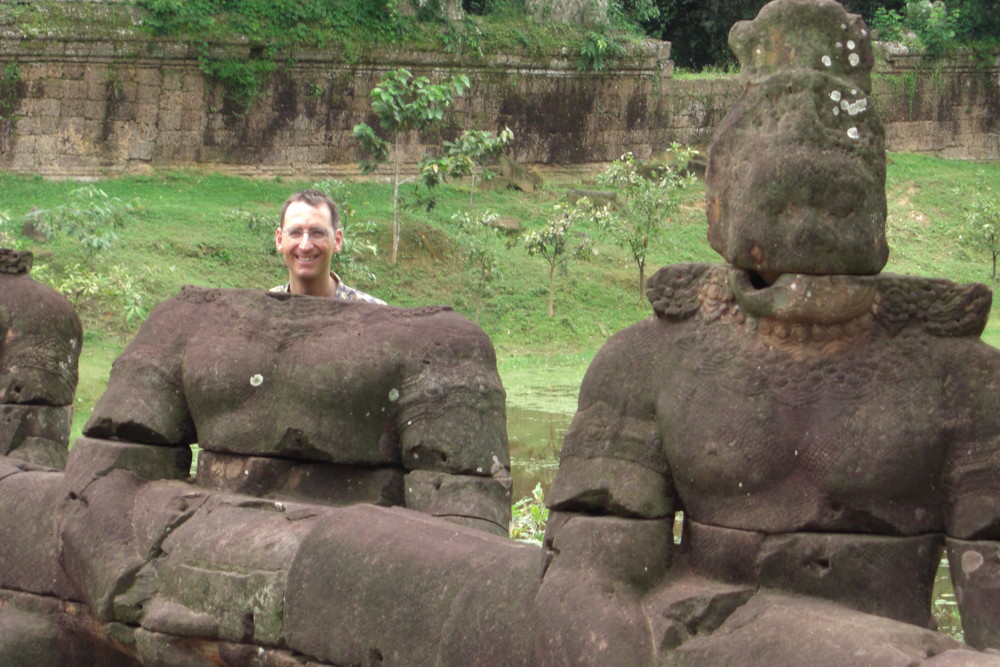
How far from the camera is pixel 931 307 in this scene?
3.32m

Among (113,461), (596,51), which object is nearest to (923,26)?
(596,51)

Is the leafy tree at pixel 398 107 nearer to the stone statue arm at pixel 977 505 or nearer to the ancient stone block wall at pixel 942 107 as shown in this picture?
the ancient stone block wall at pixel 942 107

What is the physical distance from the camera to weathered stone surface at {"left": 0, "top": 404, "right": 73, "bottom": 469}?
611 centimetres

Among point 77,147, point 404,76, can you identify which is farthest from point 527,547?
point 77,147

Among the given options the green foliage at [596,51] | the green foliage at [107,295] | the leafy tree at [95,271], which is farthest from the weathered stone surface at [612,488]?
the green foliage at [596,51]

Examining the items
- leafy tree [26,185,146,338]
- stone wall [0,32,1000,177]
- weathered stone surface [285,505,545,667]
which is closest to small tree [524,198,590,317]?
leafy tree [26,185,146,338]

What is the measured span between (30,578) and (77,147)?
16440 mm

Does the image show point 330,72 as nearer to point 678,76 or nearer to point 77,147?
point 77,147

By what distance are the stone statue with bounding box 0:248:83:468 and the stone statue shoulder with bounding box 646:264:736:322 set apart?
341 centimetres

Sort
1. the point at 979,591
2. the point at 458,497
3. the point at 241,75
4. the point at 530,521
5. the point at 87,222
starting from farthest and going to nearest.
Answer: the point at 241,75
the point at 87,222
the point at 530,521
the point at 458,497
the point at 979,591

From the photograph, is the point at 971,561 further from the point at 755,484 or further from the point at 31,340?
the point at 31,340

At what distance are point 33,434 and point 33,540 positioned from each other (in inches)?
52.2

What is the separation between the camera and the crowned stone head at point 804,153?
10.8 feet

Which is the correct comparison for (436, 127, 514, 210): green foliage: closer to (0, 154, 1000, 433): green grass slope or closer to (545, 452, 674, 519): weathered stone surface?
(0, 154, 1000, 433): green grass slope
